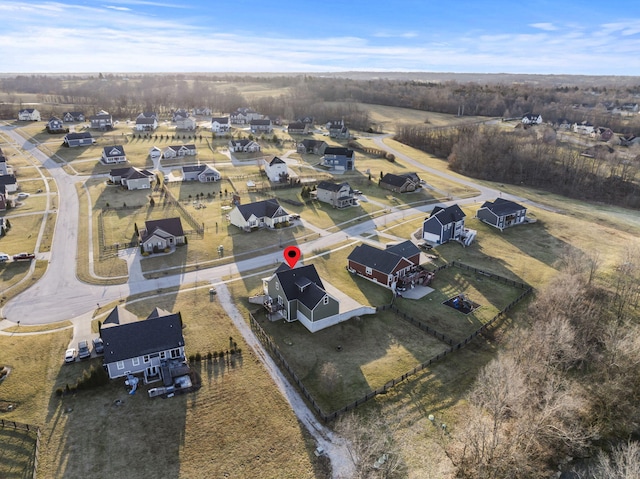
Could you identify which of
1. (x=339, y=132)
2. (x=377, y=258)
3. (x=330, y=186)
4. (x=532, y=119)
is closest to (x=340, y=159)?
(x=330, y=186)

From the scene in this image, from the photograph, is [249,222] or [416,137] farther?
[416,137]

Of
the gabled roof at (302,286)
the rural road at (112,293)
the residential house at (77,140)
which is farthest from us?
the residential house at (77,140)

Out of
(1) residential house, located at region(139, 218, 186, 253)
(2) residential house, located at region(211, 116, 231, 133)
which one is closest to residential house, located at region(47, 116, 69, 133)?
(2) residential house, located at region(211, 116, 231, 133)

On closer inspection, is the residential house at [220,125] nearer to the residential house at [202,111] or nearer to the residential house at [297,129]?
the residential house at [297,129]

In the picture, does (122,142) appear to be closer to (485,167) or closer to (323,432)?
(485,167)

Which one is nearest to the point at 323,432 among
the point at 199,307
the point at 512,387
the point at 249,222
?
the point at 512,387

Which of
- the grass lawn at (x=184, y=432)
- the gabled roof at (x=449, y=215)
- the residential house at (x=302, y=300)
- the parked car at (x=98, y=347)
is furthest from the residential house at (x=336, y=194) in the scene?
the parked car at (x=98, y=347)
